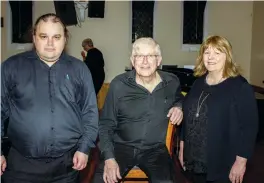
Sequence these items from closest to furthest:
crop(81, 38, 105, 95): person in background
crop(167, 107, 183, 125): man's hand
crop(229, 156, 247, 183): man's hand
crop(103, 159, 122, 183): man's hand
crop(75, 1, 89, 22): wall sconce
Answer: crop(103, 159, 122, 183): man's hand
crop(229, 156, 247, 183): man's hand
crop(167, 107, 183, 125): man's hand
crop(81, 38, 105, 95): person in background
crop(75, 1, 89, 22): wall sconce

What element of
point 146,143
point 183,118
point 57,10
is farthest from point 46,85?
point 57,10

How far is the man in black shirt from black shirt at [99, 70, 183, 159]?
1.06 feet

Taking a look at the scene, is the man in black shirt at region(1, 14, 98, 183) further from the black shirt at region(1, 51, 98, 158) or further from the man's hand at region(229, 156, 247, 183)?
the man's hand at region(229, 156, 247, 183)

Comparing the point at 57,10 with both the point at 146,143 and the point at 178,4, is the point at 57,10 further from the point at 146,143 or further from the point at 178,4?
the point at 146,143

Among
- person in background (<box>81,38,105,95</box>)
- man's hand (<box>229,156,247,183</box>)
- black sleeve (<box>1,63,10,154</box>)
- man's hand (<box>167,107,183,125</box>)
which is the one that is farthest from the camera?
person in background (<box>81,38,105,95</box>)

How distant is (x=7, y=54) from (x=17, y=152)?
22.4ft

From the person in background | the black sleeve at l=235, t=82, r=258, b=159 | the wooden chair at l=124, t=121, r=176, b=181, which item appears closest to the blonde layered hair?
the black sleeve at l=235, t=82, r=258, b=159

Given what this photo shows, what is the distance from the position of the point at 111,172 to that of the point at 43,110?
55 centimetres

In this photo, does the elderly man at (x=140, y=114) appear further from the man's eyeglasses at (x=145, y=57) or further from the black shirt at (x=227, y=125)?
the black shirt at (x=227, y=125)

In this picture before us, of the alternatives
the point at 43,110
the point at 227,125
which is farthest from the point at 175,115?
the point at 43,110

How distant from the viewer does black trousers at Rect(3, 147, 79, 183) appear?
1756 millimetres

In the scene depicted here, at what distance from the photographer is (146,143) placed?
2.13 meters

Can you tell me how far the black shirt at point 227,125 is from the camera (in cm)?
198

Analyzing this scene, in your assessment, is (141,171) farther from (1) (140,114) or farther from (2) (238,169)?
(2) (238,169)
